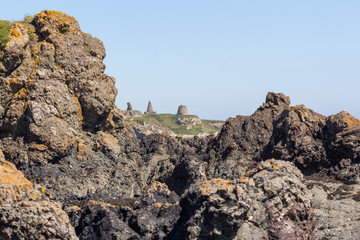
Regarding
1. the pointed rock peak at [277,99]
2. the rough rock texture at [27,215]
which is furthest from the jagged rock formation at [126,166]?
the pointed rock peak at [277,99]

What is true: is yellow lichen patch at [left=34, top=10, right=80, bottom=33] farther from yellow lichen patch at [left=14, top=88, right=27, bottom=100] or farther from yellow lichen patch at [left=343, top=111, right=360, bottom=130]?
yellow lichen patch at [left=343, top=111, right=360, bottom=130]

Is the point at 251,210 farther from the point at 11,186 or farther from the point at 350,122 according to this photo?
the point at 350,122

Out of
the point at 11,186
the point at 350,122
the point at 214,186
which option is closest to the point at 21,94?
the point at 11,186

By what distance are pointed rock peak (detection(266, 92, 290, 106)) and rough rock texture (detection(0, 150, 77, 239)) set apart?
2968 centimetres

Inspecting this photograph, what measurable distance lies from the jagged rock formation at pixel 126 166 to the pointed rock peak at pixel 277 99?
67.6 inches

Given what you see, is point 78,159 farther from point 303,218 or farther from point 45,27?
point 303,218

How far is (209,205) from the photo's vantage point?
49.4 ft

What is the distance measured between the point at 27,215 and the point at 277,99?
102ft

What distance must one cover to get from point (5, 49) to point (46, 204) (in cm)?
1355

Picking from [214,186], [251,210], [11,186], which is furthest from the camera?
[214,186]

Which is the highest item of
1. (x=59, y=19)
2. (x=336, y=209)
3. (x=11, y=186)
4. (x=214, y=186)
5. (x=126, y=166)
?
(x=59, y=19)

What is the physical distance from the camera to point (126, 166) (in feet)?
95.2

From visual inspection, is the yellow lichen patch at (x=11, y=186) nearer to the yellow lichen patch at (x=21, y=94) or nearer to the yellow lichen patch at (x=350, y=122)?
the yellow lichen patch at (x=21, y=94)

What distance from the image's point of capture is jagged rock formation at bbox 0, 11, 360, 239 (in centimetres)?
1505
